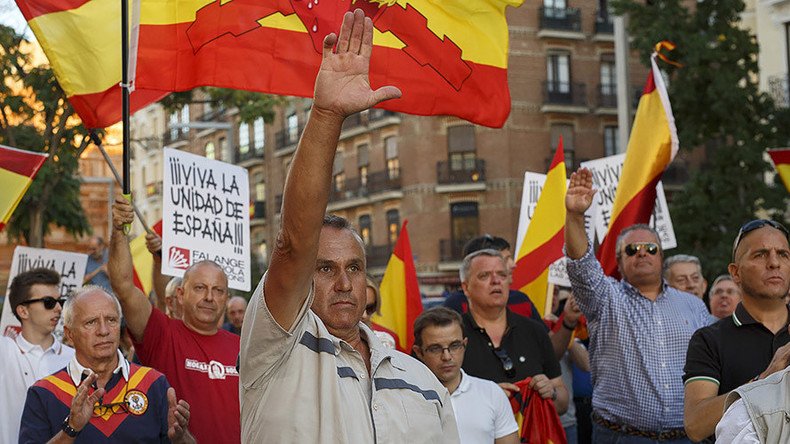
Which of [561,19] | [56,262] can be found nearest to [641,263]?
[56,262]

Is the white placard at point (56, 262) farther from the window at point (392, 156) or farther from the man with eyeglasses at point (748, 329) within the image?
the window at point (392, 156)

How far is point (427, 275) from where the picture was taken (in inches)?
1736

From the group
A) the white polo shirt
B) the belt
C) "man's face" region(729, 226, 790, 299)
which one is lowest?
the belt

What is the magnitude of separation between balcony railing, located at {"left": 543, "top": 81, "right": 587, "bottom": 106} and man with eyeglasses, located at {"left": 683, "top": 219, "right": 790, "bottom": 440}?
39997mm

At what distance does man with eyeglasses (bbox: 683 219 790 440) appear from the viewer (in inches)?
206

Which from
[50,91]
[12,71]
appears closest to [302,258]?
[50,91]

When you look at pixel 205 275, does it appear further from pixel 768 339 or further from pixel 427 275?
pixel 427 275

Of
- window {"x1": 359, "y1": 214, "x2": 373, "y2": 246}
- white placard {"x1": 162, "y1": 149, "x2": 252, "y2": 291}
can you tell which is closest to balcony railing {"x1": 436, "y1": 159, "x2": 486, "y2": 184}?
window {"x1": 359, "y1": 214, "x2": 373, "y2": 246}

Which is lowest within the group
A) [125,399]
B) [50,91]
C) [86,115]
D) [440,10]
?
[125,399]

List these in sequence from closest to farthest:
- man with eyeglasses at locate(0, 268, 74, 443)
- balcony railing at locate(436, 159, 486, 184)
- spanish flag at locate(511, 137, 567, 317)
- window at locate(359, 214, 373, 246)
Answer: man with eyeglasses at locate(0, 268, 74, 443), spanish flag at locate(511, 137, 567, 317), balcony railing at locate(436, 159, 486, 184), window at locate(359, 214, 373, 246)

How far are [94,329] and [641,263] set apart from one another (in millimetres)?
3115

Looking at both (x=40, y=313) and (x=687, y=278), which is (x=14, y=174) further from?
(x=687, y=278)

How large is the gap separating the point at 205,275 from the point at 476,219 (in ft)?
125

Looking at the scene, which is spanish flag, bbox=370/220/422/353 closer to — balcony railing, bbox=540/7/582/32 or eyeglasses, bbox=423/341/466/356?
eyeglasses, bbox=423/341/466/356
